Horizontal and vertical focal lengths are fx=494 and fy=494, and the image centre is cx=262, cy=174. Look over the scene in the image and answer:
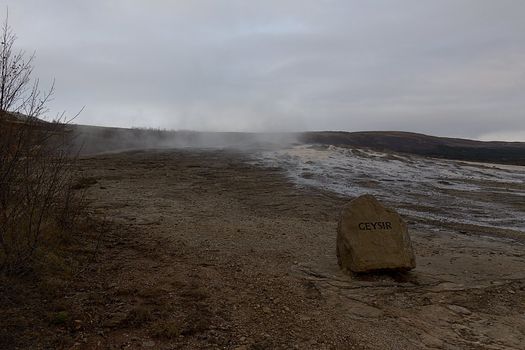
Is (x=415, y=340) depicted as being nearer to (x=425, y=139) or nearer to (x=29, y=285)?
(x=29, y=285)

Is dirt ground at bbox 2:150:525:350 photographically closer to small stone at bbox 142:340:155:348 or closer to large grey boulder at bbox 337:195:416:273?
small stone at bbox 142:340:155:348

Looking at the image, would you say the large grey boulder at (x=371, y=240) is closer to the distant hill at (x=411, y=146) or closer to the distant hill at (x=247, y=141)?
the distant hill at (x=247, y=141)

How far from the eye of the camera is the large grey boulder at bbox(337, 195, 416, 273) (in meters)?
6.74

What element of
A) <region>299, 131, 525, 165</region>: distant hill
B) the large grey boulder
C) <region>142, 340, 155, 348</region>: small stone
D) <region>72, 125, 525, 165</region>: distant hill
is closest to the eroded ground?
<region>142, 340, 155, 348</region>: small stone

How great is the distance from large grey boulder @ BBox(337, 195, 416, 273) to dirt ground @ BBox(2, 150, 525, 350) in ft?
0.70

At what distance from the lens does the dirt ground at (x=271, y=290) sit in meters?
4.81

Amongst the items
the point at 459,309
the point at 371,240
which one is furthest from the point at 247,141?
the point at 459,309

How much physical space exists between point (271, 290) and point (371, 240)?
1.70 metres

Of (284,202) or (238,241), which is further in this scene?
(284,202)

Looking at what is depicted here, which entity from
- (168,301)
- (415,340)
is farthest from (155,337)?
(415,340)

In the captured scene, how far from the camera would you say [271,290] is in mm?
6055

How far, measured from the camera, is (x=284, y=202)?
12.8m

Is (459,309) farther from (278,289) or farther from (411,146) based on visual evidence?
(411,146)

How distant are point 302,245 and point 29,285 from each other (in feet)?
14.7
